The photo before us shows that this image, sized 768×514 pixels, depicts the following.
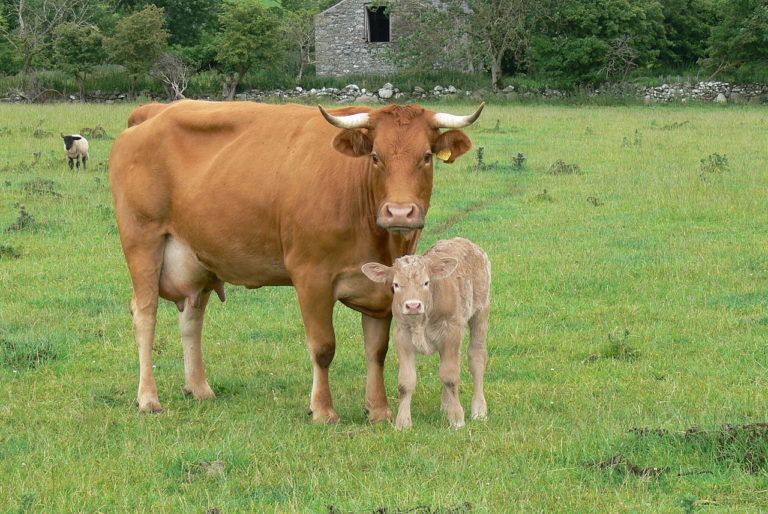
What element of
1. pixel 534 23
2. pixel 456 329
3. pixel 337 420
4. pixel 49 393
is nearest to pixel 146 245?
pixel 49 393

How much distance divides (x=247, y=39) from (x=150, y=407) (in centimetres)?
4364

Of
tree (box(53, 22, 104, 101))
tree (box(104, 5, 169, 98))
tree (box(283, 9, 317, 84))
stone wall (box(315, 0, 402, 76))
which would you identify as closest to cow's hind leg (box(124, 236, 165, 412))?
tree (box(104, 5, 169, 98))

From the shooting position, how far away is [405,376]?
679cm

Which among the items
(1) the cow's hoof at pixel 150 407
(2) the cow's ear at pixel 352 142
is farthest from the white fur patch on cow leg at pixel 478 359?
(1) the cow's hoof at pixel 150 407

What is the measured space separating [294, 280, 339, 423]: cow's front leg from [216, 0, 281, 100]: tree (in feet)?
143

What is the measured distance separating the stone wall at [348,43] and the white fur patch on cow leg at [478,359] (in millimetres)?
46653

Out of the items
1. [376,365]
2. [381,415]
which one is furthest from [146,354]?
[381,415]

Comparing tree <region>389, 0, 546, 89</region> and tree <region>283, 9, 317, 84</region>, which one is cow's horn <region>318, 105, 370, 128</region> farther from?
tree <region>283, 9, 317, 84</region>

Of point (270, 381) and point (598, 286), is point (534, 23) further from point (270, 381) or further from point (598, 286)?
point (270, 381)

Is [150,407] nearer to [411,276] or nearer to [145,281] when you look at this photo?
[145,281]

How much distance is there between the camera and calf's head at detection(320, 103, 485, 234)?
257 inches

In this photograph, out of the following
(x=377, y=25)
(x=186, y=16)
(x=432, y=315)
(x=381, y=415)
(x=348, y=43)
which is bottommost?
(x=348, y=43)

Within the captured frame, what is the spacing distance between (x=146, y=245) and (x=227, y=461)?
2.54m

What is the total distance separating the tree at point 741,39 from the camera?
44375 millimetres
